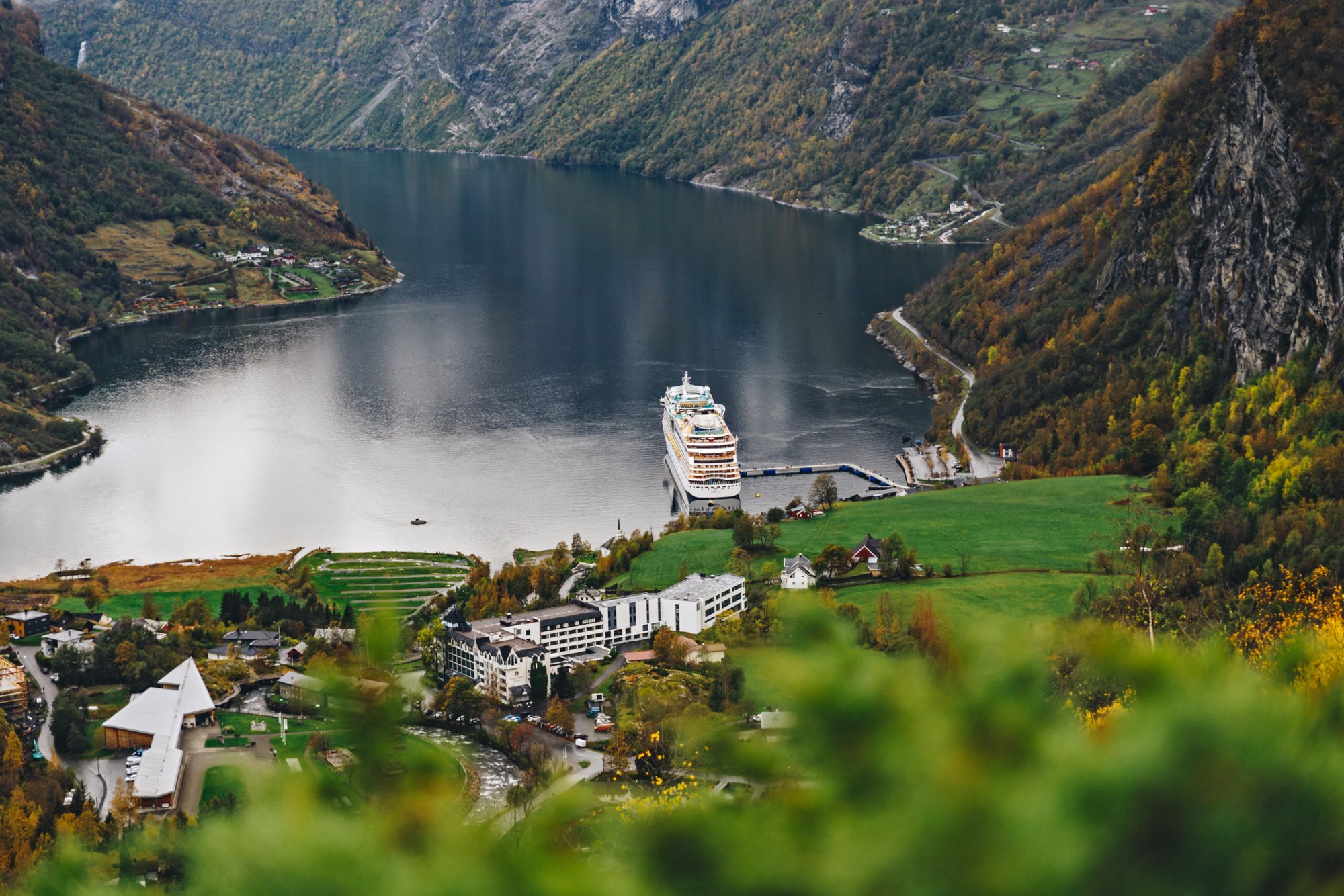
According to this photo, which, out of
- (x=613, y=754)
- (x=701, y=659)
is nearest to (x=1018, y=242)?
(x=701, y=659)

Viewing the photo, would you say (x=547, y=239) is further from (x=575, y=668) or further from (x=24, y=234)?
(x=575, y=668)

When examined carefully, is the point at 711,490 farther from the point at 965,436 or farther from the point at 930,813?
the point at 930,813

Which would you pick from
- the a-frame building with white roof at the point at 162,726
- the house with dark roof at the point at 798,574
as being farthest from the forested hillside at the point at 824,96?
the a-frame building with white roof at the point at 162,726

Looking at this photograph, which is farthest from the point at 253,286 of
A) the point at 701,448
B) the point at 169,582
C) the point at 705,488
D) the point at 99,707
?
the point at 99,707

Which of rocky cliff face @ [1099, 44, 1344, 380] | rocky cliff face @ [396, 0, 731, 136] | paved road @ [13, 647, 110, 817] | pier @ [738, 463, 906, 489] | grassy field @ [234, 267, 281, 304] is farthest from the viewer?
rocky cliff face @ [396, 0, 731, 136]

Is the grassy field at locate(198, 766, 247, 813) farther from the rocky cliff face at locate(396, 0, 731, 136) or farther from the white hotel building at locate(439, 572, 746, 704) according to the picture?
the rocky cliff face at locate(396, 0, 731, 136)

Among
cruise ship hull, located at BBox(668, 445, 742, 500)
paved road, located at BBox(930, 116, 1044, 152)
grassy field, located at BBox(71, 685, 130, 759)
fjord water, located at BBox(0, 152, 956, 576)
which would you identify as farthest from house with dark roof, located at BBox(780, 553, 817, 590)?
Result: paved road, located at BBox(930, 116, 1044, 152)

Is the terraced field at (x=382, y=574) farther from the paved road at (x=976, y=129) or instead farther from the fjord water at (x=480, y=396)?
the paved road at (x=976, y=129)
